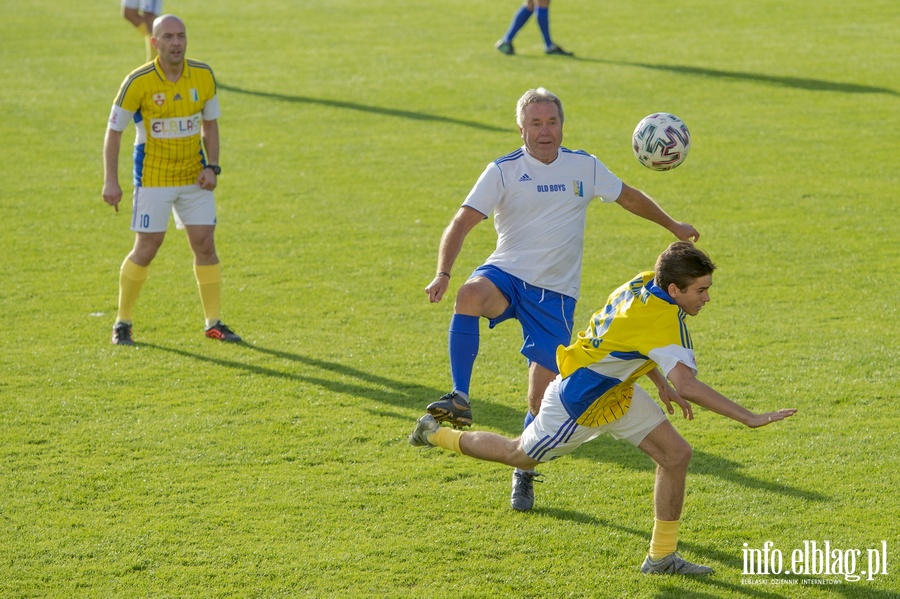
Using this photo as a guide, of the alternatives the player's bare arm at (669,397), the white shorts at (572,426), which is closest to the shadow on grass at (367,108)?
the white shorts at (572,426)

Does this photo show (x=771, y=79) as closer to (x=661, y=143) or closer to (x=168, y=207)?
(x=661, y=143)

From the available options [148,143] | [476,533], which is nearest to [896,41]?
[148,143]

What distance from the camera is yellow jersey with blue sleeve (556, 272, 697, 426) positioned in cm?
511

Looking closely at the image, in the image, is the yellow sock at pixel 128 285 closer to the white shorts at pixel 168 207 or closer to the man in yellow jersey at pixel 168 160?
the man in yellow jersey at pixel 168 160

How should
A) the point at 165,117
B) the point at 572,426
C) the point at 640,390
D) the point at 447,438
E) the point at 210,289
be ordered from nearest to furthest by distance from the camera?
the point at 572,426 → the point at 640,390 → the point at 447,438 → the point at 165,117 → the point at 210,289

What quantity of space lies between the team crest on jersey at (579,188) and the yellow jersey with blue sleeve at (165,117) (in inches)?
150

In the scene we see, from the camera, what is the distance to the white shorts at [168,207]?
9.12 metres

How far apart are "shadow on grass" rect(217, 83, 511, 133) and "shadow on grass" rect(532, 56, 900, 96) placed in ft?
13.8

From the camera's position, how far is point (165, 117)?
9.02 metres

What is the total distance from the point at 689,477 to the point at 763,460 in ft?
1.78

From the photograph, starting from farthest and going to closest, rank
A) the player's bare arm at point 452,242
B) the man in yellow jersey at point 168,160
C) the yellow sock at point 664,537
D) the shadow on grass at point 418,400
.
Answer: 1. the man in yellow jersey at point 168,160
2. the shadow on grass at point 418,400
3. the player's bare arm at point 452,242
4. the yellow sock at point 664,537

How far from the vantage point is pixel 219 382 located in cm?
835

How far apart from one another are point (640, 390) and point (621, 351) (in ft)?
1.57

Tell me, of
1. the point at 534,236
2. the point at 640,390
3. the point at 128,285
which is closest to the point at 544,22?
the point at 128,285
